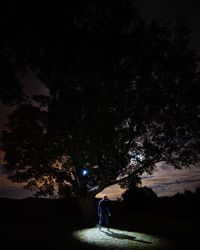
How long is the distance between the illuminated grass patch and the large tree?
559 centimetres

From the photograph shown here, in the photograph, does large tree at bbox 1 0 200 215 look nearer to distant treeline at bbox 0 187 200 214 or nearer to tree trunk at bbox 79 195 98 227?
tree trunk at bbox 79 195 98 227

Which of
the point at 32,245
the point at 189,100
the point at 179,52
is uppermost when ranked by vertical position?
the point at 179,52

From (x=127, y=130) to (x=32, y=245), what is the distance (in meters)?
13.0

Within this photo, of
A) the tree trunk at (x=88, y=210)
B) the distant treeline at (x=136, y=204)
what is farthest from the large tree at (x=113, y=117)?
the distant treeline at (x=136, y=204)

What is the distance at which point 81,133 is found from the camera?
25.4m

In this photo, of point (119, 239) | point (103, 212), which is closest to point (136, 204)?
point (103, 212)

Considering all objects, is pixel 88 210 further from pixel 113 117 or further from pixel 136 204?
pixel 136 204

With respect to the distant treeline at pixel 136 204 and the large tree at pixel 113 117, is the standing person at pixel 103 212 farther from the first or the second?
the distant treeline at pixel 136 204

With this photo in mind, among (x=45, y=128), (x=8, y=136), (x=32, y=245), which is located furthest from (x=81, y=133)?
(x=32, y=245)

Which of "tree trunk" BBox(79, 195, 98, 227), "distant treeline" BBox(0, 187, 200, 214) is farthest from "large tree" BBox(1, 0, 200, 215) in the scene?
"distant treeline" BBox(0, 187, 200, 214)

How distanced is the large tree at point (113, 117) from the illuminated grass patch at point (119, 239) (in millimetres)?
5592

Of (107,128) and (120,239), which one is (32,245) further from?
(107,128)

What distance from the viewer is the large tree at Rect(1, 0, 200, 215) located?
2409 cm

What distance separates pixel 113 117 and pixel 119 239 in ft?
28.6
